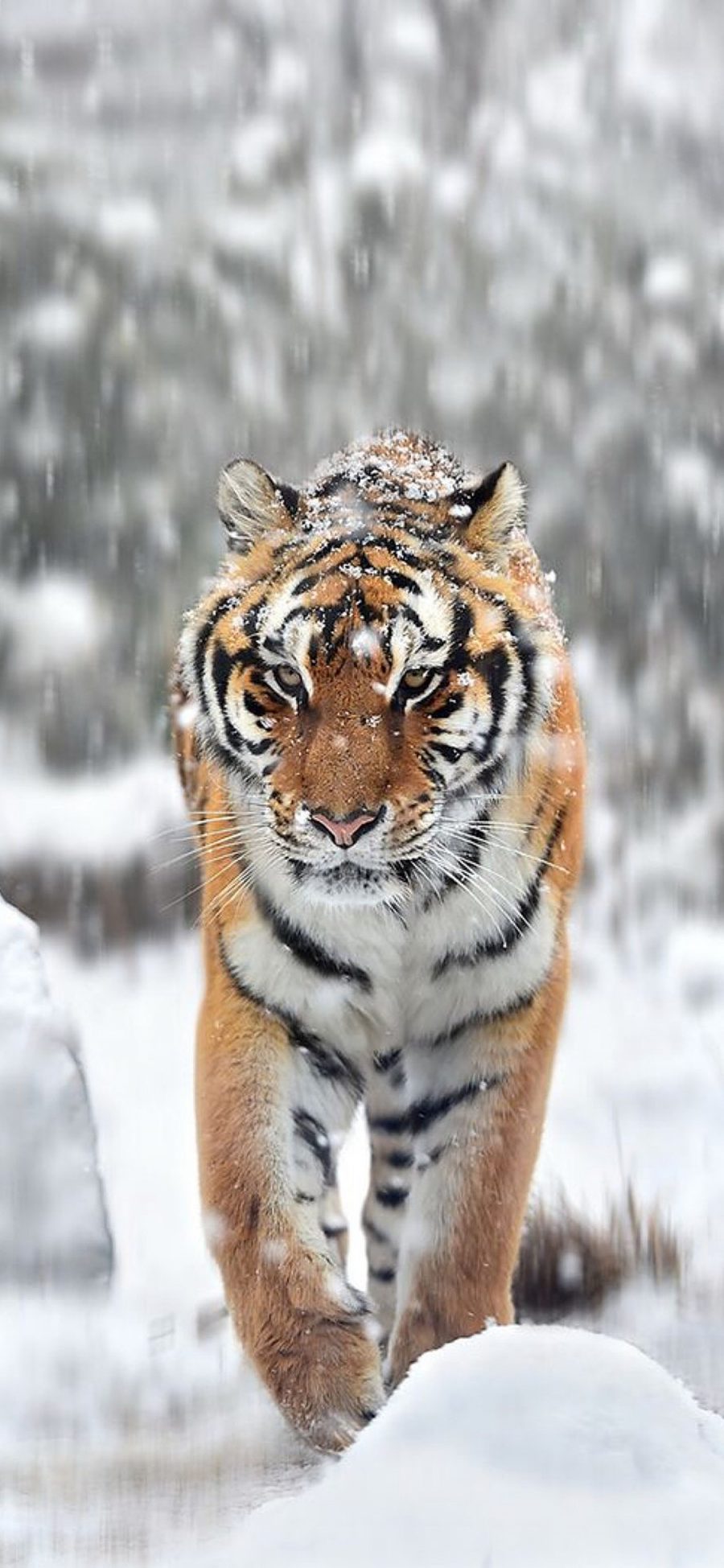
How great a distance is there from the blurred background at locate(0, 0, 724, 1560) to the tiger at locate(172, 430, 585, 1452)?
6.24 ft

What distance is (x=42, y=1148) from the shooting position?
3.39 m

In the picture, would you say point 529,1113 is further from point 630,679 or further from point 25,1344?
point 630,679

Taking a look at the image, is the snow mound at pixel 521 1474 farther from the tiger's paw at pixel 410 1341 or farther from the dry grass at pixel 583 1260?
the dry grass at pixel 583 1260

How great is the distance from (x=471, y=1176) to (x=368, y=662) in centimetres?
83

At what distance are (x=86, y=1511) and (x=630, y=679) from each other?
5.80m

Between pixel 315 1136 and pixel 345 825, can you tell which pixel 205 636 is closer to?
pixel 345 825

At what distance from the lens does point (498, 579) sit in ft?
9.91

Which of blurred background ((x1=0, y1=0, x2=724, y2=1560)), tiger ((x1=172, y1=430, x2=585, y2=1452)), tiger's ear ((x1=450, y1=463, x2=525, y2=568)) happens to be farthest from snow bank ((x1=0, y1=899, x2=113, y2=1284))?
blurred background ((x1=0, y1=0, x2=724, y2=1560))

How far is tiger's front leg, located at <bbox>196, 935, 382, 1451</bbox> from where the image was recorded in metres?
2.61

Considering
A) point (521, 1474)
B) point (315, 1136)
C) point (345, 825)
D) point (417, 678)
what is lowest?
point (521, 1474)

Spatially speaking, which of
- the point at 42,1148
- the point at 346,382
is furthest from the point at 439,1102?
the point at 346,382

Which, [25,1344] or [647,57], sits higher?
[647,57]

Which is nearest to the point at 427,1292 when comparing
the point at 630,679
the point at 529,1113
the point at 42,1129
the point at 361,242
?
the point at 529,1113

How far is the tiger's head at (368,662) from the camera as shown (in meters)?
2.70
